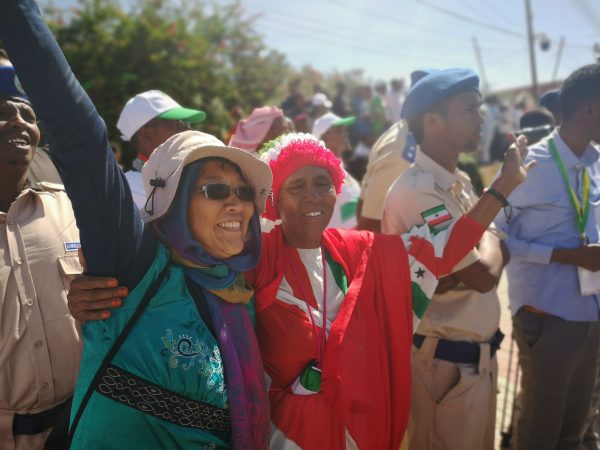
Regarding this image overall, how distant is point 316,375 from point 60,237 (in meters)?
1.24

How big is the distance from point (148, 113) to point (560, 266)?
2776 millimetres

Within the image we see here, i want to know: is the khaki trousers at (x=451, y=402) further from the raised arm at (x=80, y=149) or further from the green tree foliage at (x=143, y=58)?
the green tree foliage at (x=143, y=58)

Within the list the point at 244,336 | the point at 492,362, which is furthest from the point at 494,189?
the point at 244,336

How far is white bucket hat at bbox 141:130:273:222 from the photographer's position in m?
1.81

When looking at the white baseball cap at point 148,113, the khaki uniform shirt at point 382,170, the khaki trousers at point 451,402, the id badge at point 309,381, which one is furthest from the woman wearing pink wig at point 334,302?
the khaki uniform shirt at point 382,170

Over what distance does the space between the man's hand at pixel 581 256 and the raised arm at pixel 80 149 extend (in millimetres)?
2410

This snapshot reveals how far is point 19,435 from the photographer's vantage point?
7.20 ft

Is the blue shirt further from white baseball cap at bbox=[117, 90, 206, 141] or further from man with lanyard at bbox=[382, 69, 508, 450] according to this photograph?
white baseball cap at bbox=[117, 90, 206, 141]

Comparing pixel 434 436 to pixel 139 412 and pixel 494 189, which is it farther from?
pixel 139 412

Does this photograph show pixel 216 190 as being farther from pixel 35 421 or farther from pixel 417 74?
pixel 417 74

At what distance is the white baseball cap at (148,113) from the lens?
11.8ft

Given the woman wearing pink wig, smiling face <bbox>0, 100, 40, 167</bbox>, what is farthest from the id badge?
smiling face <bbox>0, 100, 40, 167</bbox>

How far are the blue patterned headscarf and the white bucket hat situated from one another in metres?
0.04

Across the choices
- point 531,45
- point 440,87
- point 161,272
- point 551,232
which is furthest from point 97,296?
point 531,45
